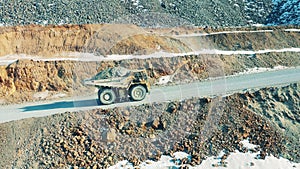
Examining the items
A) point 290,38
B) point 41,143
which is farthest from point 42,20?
point 290,38

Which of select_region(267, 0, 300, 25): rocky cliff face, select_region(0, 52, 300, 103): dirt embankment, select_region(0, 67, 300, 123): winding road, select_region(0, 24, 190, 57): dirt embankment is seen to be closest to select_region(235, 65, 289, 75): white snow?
select_region(0, 67, 300, 123): winding road

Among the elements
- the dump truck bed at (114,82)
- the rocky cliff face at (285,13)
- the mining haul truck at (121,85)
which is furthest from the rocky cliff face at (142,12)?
the dump truck bed at (114,82)

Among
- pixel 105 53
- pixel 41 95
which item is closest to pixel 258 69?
pixel 105 53

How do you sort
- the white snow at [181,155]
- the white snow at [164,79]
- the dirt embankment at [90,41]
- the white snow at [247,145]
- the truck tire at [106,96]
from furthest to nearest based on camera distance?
the dirt embankment at [90,41], the white snow at [164,79], the truck tire at [106,96], the white snow at [247,145], the white snow at [181,155]

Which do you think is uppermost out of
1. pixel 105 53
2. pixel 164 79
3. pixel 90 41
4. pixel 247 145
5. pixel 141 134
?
pixel 90 41

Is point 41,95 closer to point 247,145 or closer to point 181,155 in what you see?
point 181,155

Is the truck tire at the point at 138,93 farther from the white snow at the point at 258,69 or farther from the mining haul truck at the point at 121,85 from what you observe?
the white snow at the point at 258,69

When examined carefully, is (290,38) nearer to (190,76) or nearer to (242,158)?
(190,76)

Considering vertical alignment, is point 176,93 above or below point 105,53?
below

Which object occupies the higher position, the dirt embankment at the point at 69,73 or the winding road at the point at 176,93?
the dirt embankment at the point at 69,73
